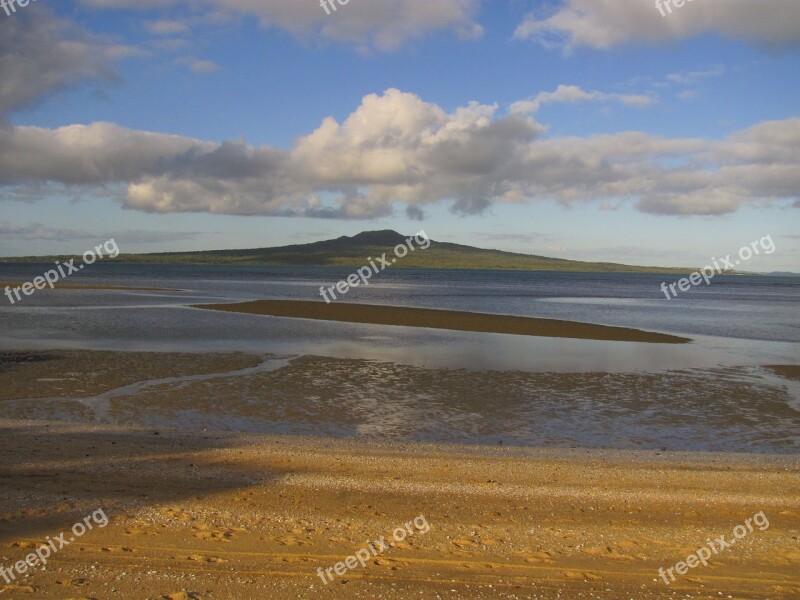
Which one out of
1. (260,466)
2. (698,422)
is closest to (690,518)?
(260,466)

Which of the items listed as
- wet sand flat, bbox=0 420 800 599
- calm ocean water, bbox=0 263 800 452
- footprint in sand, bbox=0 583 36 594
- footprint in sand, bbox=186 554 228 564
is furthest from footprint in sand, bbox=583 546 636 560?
calm ocean water, bbox=0 263 800 452

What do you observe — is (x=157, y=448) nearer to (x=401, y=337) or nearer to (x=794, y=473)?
(x=794, y=473)

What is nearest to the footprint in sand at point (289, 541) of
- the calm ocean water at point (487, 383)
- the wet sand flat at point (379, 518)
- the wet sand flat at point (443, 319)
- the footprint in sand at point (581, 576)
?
the wet sand flat at point (379, 518)

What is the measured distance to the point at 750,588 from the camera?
712cm

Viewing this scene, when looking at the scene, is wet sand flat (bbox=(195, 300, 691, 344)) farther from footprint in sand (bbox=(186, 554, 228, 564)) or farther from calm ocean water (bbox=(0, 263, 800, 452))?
footprint in sand (bbox=(186, 554, 228, 564))

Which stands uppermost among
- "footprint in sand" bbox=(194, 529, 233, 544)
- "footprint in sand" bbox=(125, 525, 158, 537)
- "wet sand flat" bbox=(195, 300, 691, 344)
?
"footprint in sand" bbox=(125, 525, 158, 537)

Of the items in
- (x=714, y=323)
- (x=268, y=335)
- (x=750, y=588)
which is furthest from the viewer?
(x=714, y=323)

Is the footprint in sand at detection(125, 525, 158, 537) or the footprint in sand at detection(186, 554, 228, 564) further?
the footprint in sand at detection(125, 525, 158, 537)

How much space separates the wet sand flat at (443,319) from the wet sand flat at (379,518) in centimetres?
2481

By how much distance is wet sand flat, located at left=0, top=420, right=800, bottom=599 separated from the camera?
696cm

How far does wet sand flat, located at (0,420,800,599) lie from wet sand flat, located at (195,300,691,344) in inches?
977

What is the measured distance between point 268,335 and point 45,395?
16.0 meters

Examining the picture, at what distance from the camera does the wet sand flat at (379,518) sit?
6.96 metres

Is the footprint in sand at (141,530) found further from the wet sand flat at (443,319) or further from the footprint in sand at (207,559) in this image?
the wet sand flat at (443,319)
